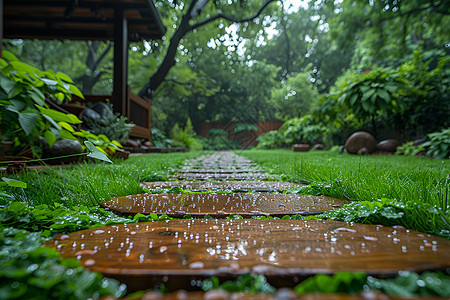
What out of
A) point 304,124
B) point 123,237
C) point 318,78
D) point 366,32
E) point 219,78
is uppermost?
point 318,78

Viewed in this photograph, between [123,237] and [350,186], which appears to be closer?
[123,237]

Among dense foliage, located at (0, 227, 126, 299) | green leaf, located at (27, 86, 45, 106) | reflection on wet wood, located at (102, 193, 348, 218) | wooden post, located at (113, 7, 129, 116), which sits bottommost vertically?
reflection on wet wood, located at (102, 193, 348, 218)

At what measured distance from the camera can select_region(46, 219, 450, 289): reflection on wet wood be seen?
48 centimetres

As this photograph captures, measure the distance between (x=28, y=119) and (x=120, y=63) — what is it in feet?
18.1

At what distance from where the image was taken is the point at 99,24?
673cm

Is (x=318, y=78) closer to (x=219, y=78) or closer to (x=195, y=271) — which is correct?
(x=219, y=78)

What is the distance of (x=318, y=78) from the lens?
2538cm

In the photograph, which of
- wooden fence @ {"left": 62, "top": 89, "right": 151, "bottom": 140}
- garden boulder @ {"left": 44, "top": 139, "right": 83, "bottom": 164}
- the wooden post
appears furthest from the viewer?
wooden fence @ {"left": 62, "top": 89, "right": 151, "bottom": 140}

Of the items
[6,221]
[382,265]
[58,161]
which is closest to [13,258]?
[6,221]

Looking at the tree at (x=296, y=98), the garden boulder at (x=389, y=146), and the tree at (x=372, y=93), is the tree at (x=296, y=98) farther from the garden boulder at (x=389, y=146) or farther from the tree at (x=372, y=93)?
the tree at (x=372, y=93)

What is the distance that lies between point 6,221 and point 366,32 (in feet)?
28.8

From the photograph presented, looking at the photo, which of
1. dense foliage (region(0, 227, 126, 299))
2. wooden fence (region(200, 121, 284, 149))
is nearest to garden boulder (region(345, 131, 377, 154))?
dense foliage (region(0, 227, 126, 299))

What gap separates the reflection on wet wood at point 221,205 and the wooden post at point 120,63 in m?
5.31

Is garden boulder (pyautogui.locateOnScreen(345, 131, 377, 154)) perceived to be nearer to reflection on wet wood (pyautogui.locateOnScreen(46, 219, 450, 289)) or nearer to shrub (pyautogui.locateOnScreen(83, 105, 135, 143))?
shrub (pyautogui.locateOnScreen(83, 105, 135, 143))
